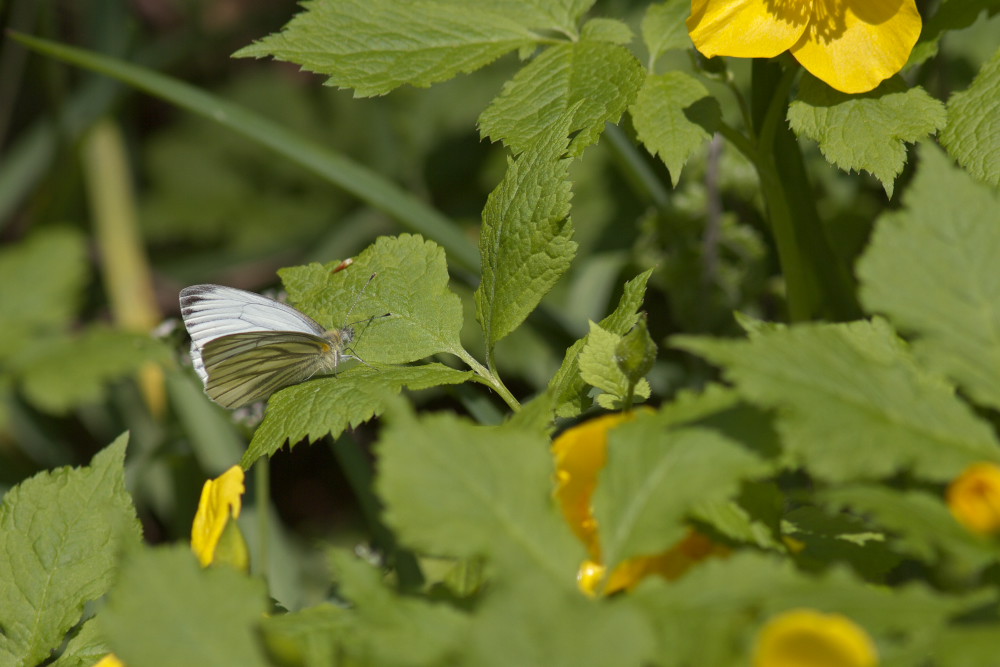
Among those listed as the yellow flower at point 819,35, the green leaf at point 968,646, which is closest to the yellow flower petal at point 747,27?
the yellow flower at point 819,35

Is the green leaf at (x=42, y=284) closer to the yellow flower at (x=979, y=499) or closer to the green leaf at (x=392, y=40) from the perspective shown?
the green leaf at (x=392, y=40)

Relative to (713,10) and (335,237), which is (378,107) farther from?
(713,10)

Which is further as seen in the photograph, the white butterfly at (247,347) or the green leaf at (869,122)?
the white butterfly at (247,347)

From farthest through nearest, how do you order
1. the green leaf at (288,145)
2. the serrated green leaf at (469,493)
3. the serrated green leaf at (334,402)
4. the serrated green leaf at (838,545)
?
the green leaf at (288,145)
the serrated green leaf at (334,402)
the serrated green leaf at (838,545)
the serrated green leaf at (469,493)

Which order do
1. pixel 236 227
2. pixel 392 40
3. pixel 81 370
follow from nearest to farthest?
1. pixel 392 40
2. pixel 81 370
3. pixel 236 227

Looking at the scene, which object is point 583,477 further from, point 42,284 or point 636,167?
point 42,284

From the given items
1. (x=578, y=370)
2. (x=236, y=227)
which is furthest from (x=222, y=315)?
(x=236, y=227)
